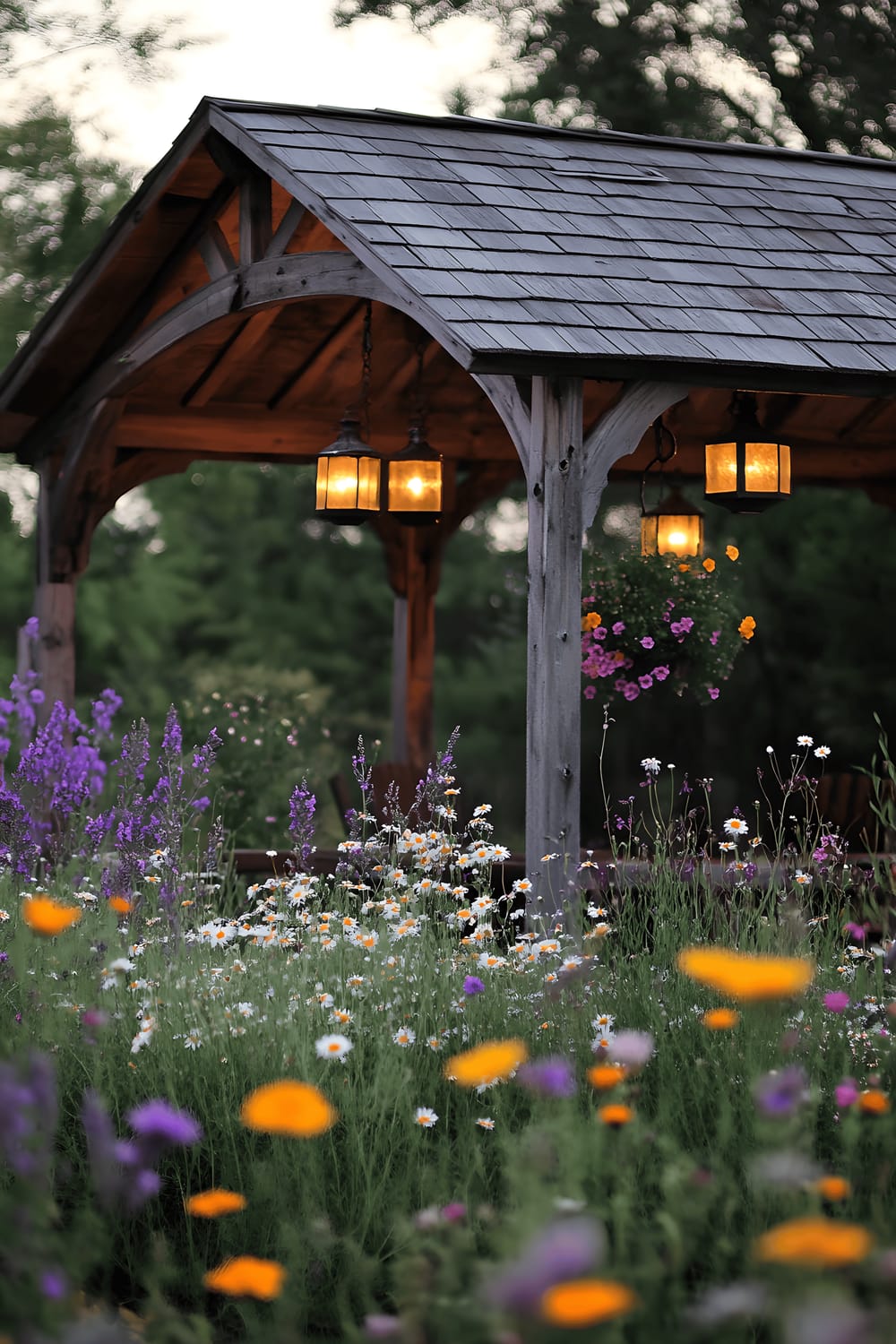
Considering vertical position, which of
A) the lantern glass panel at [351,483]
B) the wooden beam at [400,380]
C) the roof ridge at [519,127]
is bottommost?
the lantern glass panel at [351,483]

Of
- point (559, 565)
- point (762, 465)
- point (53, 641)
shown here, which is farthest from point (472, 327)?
point (53, 641)

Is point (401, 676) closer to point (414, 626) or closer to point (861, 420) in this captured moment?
point (414, 626)

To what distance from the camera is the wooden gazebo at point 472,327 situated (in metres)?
5.30

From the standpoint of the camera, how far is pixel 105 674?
1683cm

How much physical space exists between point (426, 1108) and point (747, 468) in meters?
3.84

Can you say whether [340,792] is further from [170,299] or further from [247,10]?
[247,10]

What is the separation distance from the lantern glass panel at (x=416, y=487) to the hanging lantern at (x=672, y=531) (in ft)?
3.12

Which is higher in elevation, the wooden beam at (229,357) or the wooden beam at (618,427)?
the wooden beam at (229,357)

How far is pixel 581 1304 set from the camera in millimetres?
1313

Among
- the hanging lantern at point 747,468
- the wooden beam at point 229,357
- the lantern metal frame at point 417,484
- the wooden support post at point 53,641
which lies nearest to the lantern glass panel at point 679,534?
the hanging lantern at point 747,468

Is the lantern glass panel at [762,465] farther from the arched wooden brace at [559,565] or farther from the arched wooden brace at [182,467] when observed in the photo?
the arched wooden brace at [182,467]

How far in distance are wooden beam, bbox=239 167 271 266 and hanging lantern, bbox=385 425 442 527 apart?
3.62 ft

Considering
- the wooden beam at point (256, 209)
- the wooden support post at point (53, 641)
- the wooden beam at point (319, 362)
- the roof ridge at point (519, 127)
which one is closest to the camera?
the roof ridge at point (519, 127)

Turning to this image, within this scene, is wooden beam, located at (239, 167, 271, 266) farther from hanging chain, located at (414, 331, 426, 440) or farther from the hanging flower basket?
the hanging flower basket
